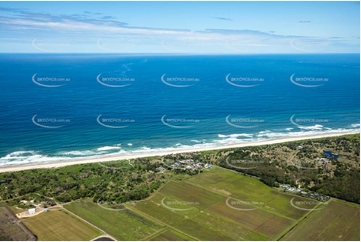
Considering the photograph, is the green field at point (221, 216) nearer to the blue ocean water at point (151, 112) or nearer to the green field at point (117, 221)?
the green field at point (117, 221)

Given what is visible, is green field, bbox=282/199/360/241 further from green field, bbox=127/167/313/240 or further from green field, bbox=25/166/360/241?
green field, bbox=127/167/313/240

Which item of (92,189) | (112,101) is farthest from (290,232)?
(112,101)

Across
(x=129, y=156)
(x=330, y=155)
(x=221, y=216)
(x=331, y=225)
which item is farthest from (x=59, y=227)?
(x=330, y=155)

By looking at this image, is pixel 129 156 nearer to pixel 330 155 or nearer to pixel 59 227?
pixel 59 227

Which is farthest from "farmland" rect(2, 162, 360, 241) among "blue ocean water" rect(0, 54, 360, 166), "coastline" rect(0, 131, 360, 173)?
"blue ocean water" rect(0, 54, 360, 166)

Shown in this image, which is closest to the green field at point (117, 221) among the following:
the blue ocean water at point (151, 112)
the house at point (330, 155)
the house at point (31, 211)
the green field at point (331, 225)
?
the house at point (31, 211)

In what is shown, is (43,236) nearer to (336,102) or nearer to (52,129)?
(52,129)
